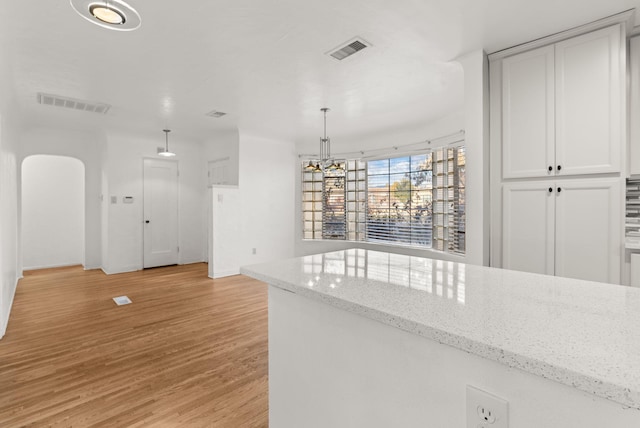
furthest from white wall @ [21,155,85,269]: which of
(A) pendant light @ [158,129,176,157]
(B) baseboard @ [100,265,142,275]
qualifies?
(A) pendant light @ [158,129,176,157]

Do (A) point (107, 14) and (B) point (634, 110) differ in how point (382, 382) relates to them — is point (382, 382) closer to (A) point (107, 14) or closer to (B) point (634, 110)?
(A) point (107, 14)

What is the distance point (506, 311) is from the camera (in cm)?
89

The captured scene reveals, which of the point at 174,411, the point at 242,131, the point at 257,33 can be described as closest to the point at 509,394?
the point at 174,411

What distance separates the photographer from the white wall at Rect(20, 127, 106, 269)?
19.3ft

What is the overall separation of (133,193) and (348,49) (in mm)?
5253

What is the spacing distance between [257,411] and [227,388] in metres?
0.36

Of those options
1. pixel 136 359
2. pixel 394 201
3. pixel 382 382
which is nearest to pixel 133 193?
pixel 136 359

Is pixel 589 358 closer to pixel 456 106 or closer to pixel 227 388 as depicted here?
pixel 227 388

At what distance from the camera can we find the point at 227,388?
226 cm

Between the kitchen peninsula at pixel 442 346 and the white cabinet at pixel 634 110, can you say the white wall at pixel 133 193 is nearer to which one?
the kitchen peninsula at pixel 442 346

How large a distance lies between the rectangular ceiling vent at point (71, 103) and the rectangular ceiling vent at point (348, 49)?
3341mm

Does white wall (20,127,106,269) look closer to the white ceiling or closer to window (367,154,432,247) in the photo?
the white ceiling

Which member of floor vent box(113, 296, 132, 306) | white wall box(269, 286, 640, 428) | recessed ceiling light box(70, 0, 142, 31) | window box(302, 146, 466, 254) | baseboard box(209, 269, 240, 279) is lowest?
floor vent box(113, 296, 132, 306)

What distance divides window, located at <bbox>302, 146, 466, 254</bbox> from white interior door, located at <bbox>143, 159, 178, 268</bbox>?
109 inches
